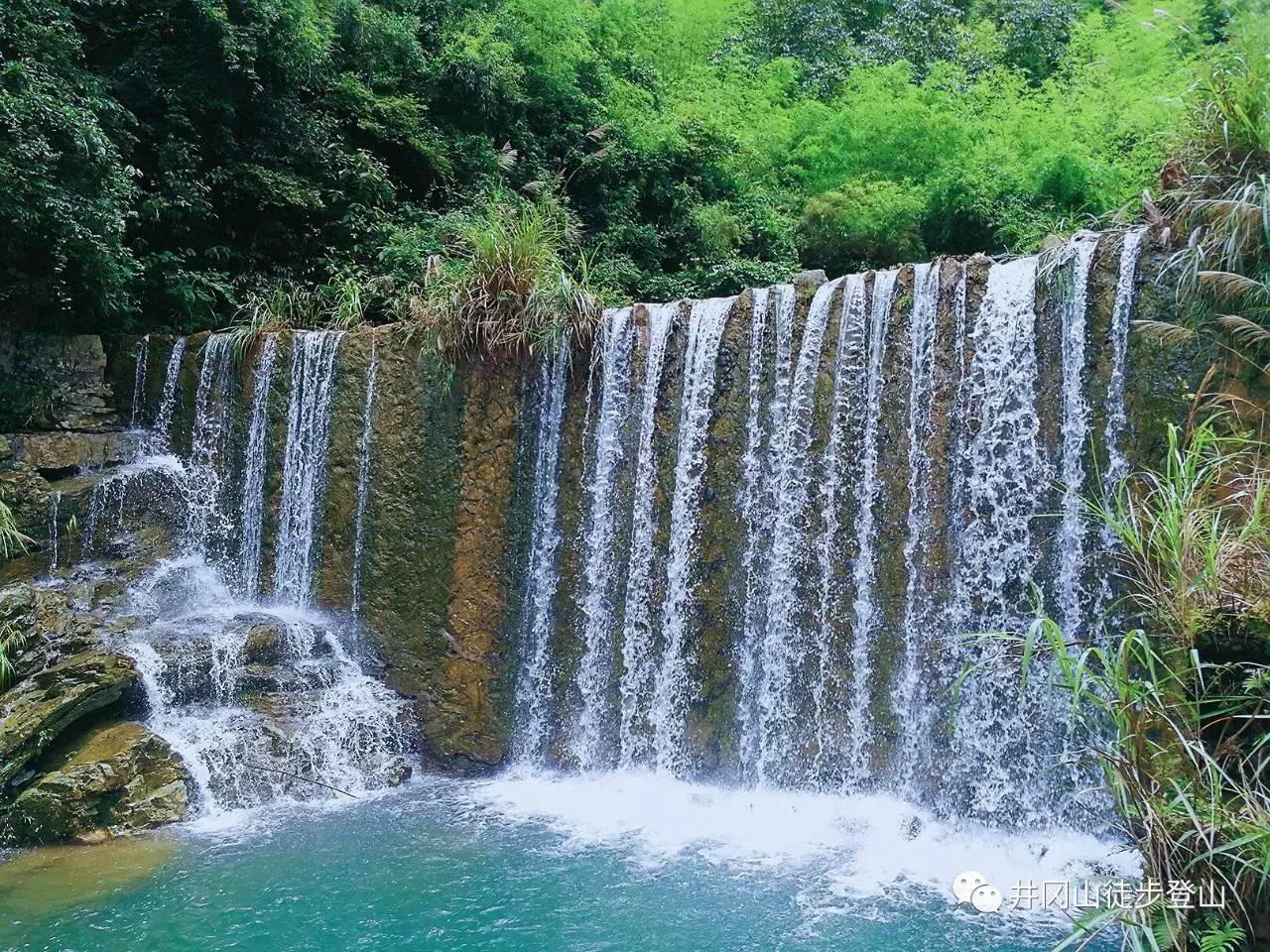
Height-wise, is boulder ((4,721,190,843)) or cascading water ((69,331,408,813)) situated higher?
cascading water ((69,331,408,813))

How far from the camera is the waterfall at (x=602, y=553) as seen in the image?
6176 mm

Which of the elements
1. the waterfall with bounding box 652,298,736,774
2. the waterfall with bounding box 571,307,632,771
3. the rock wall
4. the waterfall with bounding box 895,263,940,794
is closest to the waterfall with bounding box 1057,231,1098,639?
the rock wall

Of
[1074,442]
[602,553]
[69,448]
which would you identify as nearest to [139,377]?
[69,448]

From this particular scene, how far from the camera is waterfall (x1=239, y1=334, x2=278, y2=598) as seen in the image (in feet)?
23.8

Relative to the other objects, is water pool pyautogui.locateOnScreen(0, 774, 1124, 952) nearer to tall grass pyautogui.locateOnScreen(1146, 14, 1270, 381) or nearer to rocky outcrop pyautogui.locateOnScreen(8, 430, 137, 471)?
tall grass pyautogui.locateOnScreen(1146, 14, 1270, 381)

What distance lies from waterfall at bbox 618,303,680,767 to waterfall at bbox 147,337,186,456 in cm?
402

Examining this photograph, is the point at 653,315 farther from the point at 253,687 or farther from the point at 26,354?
the point at 26,354

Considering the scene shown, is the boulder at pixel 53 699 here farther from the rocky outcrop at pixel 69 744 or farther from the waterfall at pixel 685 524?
the waterfall at pixel 685 524

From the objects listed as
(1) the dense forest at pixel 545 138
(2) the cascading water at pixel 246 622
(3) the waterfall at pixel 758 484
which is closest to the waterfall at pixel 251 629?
(2) the cascading water at pixel 246 622

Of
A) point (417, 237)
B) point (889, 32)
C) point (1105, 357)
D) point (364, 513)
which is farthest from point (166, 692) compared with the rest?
point (889, 32)

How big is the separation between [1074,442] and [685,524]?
2310 millimetres

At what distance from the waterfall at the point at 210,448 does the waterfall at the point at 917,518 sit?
5127 millimetres

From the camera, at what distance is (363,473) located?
6.82 m

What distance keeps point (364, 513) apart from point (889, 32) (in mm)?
10918
